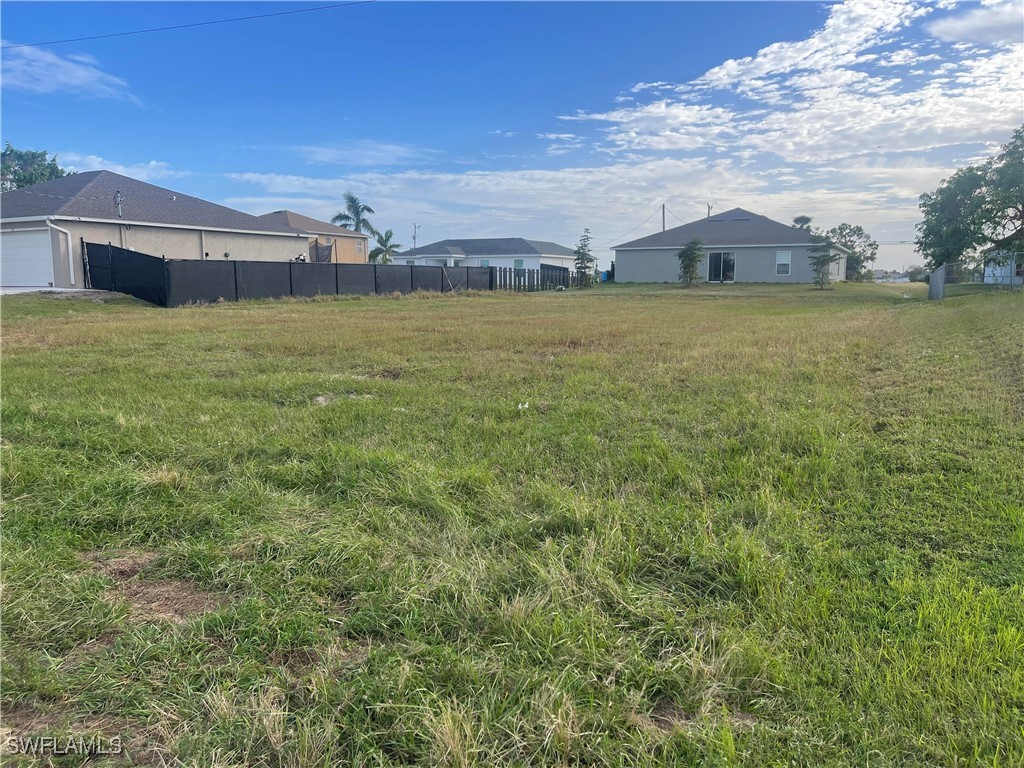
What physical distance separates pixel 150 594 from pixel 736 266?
40.8 meters

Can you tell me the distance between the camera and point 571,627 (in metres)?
2.23

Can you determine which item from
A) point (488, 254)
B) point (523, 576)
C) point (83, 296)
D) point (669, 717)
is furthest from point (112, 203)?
point (488, 254)

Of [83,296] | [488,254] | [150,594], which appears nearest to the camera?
[150,594]

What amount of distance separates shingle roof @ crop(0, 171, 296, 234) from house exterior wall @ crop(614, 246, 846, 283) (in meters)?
24.8

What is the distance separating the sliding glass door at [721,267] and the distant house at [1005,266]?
14.0 meters

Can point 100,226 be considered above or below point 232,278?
above

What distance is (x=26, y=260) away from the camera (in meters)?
22.6

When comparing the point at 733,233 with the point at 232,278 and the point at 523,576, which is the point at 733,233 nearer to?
the point at 232,278

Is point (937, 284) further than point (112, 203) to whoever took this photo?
No

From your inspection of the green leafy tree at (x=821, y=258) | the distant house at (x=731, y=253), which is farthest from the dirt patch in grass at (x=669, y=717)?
the distant house at (x=731, y=253)

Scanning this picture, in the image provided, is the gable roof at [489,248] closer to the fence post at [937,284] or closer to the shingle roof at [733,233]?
the shingle roof at [733,233]

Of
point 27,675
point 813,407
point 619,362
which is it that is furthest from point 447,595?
point 619,362

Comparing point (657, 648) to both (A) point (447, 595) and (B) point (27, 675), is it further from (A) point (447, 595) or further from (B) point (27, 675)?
(B) point (27, 675)

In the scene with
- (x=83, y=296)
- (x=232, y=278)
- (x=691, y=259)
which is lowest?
(x=83, y=296)
